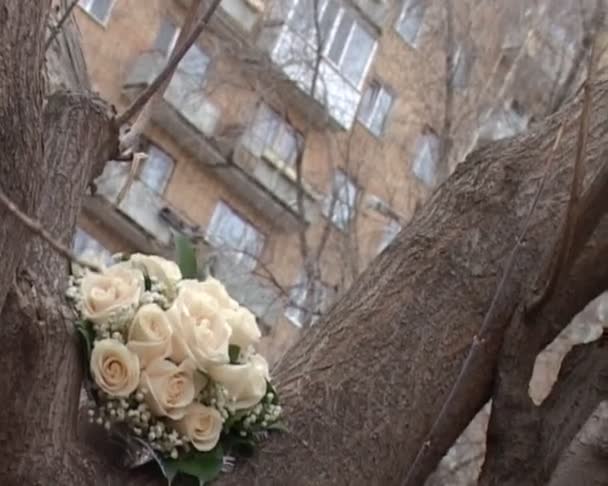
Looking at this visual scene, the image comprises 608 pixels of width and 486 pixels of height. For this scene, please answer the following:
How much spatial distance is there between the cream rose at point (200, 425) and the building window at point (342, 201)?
529 cm

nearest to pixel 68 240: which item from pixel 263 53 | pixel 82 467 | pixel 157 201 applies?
pixel 82 467

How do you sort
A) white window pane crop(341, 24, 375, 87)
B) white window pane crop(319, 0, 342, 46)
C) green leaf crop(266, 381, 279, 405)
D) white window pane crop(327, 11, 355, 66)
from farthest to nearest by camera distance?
white window pane crop(341, 24, 375, 87), white window pane crop(327, 11, 355, 66), white window pane crop(319, 0, 342, 46), green leaf crop(266, 381, 279, 405)

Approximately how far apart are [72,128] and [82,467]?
437 mm

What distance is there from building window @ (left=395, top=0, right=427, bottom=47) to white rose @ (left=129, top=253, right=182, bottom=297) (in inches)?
244

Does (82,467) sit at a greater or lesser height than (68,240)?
lesser

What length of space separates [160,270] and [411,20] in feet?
27.0

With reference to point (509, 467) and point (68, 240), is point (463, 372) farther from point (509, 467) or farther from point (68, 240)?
point (68, 240)

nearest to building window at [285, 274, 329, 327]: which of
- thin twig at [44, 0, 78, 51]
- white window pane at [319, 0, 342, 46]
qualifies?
white window pane at [319, 0, 342, 46]

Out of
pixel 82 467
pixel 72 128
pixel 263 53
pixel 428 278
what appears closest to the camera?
pixel 82 467

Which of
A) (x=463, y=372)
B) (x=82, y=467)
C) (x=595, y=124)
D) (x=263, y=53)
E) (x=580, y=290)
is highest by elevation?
(x=263, y=53)

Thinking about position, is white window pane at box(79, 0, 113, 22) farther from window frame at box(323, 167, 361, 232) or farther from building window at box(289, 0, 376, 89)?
window frame at box(323, 167, 361, 232)

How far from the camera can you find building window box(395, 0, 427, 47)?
848 cm

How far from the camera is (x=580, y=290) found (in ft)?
7.20

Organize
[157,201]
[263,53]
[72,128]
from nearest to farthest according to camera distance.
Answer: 1. [72,128]
2. [263,53]
3. [157,201]
